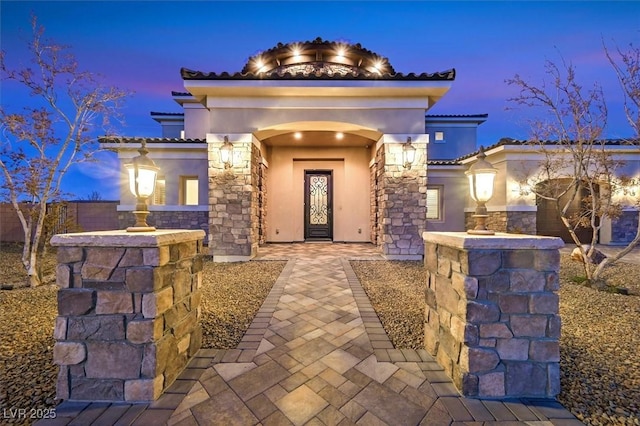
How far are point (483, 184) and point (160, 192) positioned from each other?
9089 mm

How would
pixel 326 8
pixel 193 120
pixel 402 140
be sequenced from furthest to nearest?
pixel 326 8 < pixel 193 120 < pixel 402 140

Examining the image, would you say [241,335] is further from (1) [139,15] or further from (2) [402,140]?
(1) [139,15]

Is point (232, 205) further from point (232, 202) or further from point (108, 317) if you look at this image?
point (108, 317)

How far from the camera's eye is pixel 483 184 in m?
2.21

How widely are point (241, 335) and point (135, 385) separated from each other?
0.94m

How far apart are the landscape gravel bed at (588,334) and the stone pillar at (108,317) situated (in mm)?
2039

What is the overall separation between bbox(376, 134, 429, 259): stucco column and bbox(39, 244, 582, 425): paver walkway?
347 cm

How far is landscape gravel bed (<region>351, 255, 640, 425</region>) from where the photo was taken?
1.61m

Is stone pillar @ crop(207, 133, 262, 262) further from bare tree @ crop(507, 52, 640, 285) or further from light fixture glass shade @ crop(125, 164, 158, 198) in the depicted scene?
bare tree @ crop(507, 52, 640, 285)

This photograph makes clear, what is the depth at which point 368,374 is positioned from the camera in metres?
1.88

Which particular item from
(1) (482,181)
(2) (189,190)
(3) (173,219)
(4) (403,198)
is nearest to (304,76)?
(4) (403,198)

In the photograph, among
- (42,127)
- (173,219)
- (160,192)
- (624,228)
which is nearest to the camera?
(42,127)

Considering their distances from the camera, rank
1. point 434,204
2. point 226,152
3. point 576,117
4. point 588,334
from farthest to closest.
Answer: point 434,204
point 226,152
point 576,117
point 588,334

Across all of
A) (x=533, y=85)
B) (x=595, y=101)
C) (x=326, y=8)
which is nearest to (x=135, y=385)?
(x=533, y=85)
